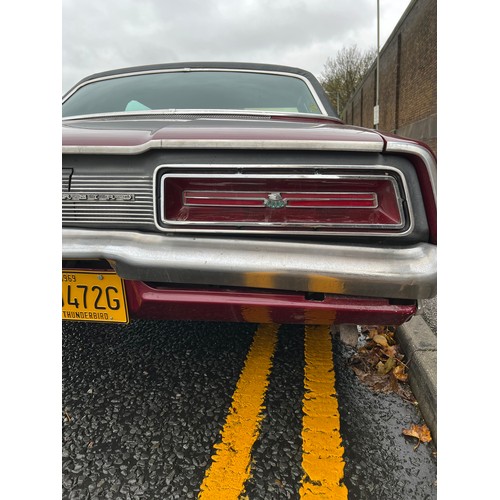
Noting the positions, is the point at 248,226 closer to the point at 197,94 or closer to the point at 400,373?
the point at 400,373

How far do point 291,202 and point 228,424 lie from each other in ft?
3.23

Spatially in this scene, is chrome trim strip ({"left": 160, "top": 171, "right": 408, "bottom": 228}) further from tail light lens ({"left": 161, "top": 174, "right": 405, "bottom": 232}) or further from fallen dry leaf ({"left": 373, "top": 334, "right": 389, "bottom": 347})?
fallen dry leaf ({"left": 373, "top": 334, "right": 389, "bottom": 347})

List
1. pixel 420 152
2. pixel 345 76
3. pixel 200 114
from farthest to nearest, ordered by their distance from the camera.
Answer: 1. pixel 345 76
2. pixel 200 114
3. pixel 420 152

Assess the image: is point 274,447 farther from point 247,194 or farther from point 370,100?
point 370,100

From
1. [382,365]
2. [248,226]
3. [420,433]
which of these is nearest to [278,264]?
[248,226]

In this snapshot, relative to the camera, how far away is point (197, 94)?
2.65 metres

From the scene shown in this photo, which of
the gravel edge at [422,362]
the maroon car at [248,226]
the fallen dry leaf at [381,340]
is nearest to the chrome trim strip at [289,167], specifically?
the maroon car at [248,226]

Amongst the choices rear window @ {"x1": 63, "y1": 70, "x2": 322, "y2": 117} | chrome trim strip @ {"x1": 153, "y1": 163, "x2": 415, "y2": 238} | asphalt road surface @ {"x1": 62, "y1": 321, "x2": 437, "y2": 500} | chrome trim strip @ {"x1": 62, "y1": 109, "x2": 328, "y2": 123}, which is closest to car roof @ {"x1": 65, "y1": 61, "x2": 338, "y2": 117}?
rear window @ {"x1": 63, "y1": 70, "x2": 322, "y2": 117}

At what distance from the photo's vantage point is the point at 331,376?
2117 millimetres

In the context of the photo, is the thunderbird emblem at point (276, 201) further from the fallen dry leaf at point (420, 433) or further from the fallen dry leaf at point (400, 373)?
the fallen dry leaf at point (400, 373)

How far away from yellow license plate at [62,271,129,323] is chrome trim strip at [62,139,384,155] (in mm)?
460

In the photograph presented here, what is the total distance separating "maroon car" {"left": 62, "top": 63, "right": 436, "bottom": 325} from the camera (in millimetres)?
1352

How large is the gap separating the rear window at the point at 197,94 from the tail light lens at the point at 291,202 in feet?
4.28

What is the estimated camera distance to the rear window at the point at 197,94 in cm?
263
